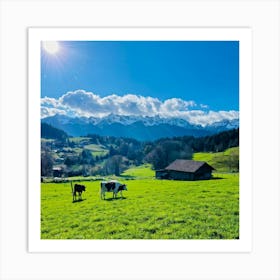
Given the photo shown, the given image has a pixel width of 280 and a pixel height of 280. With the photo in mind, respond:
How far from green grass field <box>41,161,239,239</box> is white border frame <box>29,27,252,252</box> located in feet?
0.25

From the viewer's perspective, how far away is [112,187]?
4.10 meters

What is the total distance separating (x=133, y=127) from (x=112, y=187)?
770 millimetres

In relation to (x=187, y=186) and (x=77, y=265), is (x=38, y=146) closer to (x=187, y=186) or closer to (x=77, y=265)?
(x=77, y=265)

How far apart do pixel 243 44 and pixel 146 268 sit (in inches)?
112

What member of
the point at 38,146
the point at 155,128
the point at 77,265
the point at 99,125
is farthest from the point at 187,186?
the point at 38,146

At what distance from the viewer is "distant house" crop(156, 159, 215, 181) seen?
13.8 feet

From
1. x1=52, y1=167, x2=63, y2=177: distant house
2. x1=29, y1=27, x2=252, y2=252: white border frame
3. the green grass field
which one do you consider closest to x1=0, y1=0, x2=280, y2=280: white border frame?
x1=29, y1=27, x2=252, y2=252: white border frame

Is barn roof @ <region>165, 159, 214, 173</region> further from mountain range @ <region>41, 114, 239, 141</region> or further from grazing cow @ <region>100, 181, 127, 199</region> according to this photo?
grazing cow @ <region>100, 181, 127, 199</region>

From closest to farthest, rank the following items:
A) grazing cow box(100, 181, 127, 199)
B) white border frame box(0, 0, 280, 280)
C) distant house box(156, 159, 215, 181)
Answer: white border frame box(0, 0, 280, 280), grazing cow box(100, 181, 127, 199), distant house box(156, 159, 215, 181)

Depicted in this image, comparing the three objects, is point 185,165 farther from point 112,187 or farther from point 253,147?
point 112,187
